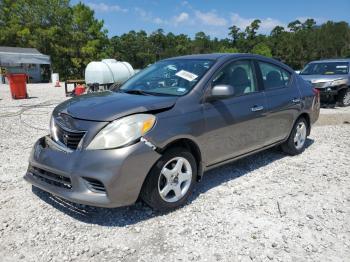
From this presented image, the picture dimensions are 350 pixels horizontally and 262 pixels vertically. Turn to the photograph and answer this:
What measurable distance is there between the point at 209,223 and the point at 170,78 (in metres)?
1.90

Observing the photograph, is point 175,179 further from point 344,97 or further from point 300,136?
point 344,97

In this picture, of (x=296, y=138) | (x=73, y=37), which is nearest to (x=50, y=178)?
(x=296, y=138)

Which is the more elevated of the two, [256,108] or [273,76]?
[273,76]

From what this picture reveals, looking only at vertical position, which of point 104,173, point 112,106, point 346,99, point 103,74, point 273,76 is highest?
point 273,76

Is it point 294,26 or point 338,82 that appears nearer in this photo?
point 338,82

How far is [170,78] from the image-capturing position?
4.46 metres

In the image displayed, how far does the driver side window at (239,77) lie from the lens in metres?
4.38

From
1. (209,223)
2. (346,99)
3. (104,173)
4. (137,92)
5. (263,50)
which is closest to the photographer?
(104,173)

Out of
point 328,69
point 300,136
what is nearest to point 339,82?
point 328,69

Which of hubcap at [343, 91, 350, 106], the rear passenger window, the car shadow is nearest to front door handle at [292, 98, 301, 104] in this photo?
the rear passenger window

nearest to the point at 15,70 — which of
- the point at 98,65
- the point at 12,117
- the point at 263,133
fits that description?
the point at 98,65

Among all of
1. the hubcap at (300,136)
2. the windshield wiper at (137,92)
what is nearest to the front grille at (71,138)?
the windshield wiper at (137,92)

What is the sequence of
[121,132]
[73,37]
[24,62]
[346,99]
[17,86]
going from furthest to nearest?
1. [73,37]
2. [24,62]
3. [17,86]
4. [346,99]
5. [121,132]

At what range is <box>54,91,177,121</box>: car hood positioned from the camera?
348cm
